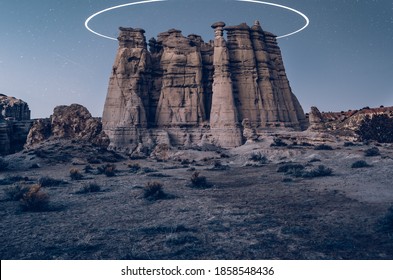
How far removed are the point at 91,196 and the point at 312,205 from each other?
32.8ft

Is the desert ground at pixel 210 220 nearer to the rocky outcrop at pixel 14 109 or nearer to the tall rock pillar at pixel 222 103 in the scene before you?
the tall rock pillar at pixel 222 103

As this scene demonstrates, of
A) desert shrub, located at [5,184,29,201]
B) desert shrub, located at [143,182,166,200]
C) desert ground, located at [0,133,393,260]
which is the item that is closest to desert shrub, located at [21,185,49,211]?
desert ground, located at [0,133,393,260]

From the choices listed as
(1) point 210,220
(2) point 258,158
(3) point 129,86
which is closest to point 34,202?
(1) point 210,220

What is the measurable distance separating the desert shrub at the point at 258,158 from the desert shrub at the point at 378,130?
2546cm

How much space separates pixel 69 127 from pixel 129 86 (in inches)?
701

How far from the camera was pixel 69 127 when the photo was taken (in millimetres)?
39344

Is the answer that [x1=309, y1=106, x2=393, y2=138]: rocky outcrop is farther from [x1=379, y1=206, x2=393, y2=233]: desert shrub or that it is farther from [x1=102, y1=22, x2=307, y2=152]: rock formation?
[x1=379, y1=206, x2=393, y2=233]: desert shrub

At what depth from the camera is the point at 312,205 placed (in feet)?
37.9

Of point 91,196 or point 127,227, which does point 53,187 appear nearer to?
point 91,196

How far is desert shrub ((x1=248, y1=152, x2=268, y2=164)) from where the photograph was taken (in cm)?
3289

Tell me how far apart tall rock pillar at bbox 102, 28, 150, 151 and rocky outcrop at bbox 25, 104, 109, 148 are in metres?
12.3

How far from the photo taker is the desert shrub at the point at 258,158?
32.9 metres

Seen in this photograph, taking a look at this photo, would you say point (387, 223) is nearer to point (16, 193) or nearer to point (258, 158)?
point (16, 193)

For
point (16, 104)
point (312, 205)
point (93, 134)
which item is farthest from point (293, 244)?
point (16, 104)
